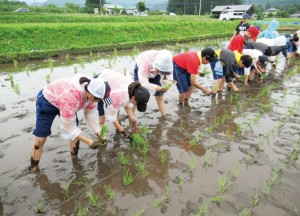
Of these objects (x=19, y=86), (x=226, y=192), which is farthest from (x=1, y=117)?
(x=226, y=192)

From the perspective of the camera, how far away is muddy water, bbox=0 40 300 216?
8.90 ft

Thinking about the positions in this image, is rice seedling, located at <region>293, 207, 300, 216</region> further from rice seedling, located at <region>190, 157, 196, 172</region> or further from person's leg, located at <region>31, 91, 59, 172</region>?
person's leg, located at <region>31, 91, 59, 172</region>

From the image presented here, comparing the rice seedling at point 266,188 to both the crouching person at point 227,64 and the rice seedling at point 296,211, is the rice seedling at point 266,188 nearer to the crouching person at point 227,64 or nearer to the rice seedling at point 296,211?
the rice seedling at point 296,211

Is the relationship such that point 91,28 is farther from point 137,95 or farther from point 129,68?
point 137,95

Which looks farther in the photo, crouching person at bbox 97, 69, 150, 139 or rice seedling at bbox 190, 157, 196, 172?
rice seedling at bbox 190, 157, 196, 172

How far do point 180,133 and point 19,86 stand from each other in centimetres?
432

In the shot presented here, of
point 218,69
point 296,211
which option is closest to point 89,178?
point 296,211

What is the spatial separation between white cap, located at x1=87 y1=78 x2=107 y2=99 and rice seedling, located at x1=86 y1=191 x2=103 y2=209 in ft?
3.29

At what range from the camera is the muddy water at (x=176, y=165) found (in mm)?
2713

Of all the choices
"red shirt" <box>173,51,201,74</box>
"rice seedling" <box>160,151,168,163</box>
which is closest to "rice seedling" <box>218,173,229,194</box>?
"rice seedling" <box>160,151,168,163</box>

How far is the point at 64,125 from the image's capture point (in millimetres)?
2822

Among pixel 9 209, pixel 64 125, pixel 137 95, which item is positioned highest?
pixel 137 95

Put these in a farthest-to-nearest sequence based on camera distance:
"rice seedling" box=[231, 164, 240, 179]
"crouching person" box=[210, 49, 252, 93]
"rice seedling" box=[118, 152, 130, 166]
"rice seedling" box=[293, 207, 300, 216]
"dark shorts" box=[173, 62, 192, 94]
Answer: "crouching person" box=[210, 49, 252, 93], "dark shorts" box=[173, 62, 192, 94], "rice seedling" box=[118, 152, 130, 166], "rice seedling" box=[231, 164, 240, 179], "rice seedling" box=[293, 207, 300, 216]

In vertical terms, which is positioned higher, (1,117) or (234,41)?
(234,41)
